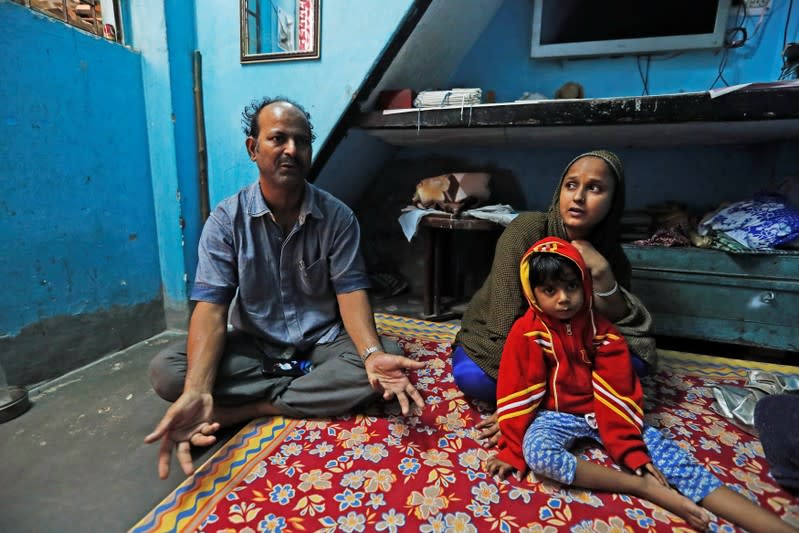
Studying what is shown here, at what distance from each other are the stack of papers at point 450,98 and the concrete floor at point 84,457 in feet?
6.92

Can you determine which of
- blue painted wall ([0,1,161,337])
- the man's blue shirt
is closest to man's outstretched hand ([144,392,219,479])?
the man's blue shirt

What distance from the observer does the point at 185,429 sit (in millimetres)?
1294

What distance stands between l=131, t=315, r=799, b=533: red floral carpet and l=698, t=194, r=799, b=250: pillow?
103 centimetres

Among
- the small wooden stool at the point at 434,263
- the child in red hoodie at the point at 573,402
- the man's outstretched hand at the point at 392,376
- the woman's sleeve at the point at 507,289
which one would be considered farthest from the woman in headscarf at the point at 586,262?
the small wooden stool at the point at 434,263

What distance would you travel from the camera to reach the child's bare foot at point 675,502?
114 cm

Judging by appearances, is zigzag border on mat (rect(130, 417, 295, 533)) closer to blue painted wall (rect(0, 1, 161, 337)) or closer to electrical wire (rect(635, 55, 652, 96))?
blue painted wall (rect(0, 1, 161, 337))

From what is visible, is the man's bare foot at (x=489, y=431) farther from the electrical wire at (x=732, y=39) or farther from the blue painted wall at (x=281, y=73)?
the electrical wire at (x=732, y=39)

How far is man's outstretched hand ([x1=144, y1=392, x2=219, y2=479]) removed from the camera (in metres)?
1.18

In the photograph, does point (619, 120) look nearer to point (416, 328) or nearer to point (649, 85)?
point (649, 85)

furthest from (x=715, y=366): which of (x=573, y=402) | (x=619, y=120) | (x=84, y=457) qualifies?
(x=84, y=457)

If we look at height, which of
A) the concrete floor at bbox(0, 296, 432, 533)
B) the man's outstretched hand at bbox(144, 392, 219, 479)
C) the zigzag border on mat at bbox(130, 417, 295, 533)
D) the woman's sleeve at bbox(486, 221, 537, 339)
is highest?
the woman's sleeve at bbox(486, 221, 537, 339)

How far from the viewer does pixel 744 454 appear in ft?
4.89

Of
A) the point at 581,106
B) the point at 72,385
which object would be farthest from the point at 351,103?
the point at 72,385

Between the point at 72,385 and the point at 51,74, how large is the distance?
5.04ft
